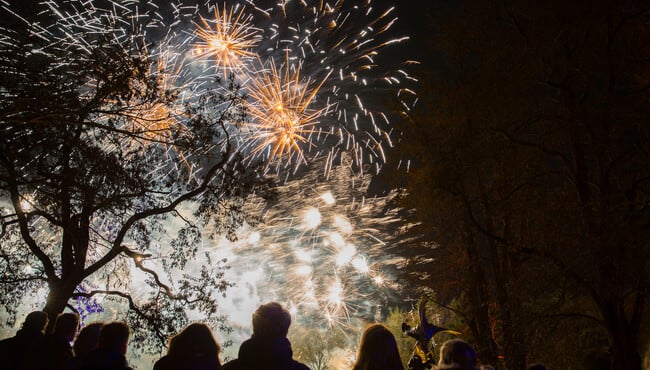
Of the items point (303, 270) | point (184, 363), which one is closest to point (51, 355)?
point (184, 363)

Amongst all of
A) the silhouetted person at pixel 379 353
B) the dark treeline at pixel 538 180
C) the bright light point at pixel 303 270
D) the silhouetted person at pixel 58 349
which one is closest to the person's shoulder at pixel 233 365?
the silhouetted person at pixel 379 353

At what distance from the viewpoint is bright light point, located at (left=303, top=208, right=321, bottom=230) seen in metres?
29.2

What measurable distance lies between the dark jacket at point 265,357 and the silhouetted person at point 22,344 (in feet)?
9.85

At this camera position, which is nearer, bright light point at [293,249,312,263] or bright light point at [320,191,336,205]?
bright light point at [320,191,336,205]

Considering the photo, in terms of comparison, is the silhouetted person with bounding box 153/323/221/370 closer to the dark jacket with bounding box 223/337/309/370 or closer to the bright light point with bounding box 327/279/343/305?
the dark jacket with bounding box 223/337/309/370

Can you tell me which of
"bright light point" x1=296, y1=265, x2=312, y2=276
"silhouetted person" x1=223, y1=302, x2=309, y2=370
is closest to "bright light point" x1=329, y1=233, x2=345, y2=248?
"bright light point" x1=296, y1=265, x2=312, y2=276

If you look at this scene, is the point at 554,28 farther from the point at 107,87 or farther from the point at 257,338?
the point at 257,338

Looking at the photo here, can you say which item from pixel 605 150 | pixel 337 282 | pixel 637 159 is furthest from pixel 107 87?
pixel 337 282

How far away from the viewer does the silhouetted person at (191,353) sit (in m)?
3.89

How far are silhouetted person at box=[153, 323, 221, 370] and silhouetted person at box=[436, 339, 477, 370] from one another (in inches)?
76.6

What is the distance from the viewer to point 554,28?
1162cm

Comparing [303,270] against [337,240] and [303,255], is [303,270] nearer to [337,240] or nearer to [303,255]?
[303,255]

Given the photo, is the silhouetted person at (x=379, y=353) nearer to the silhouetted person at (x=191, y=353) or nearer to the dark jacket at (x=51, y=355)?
the silhouetted person at (x=191, y=353)

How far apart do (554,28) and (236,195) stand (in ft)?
31.2
